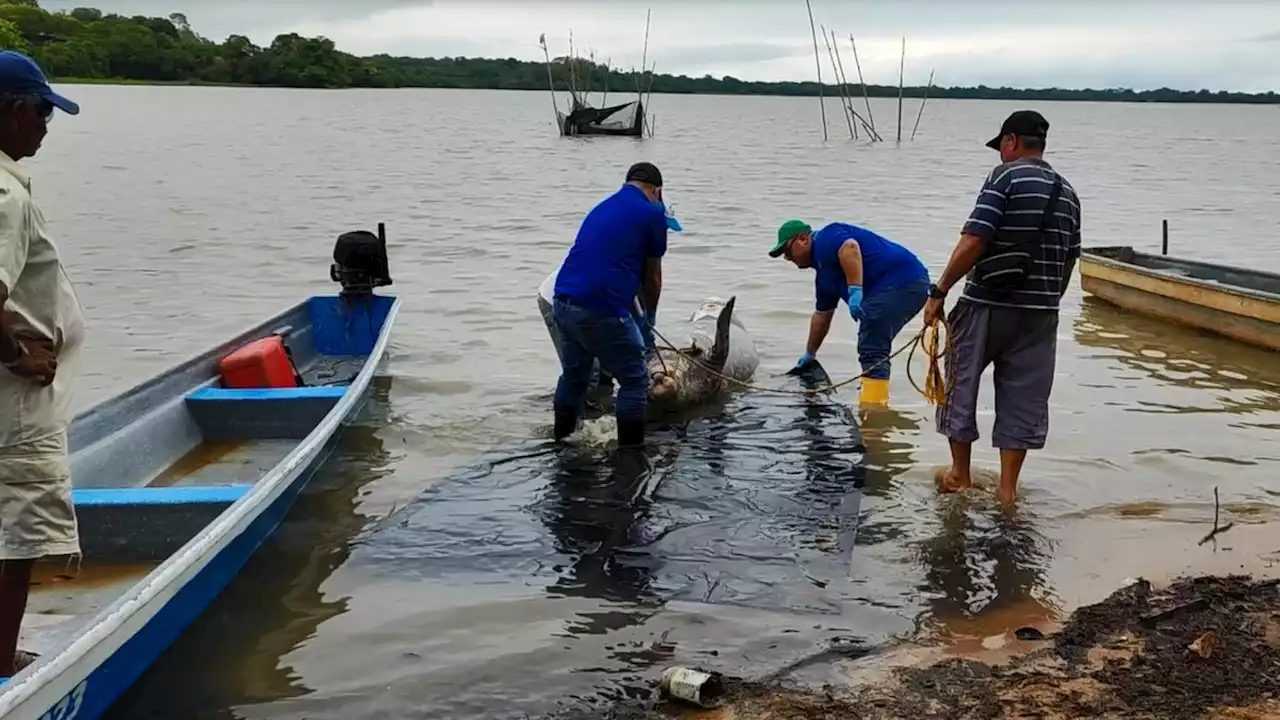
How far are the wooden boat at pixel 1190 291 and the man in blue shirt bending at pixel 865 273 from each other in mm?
4780

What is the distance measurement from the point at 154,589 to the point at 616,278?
3513 mm

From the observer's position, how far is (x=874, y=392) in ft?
30.6

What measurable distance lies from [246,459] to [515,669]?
3.28 metres

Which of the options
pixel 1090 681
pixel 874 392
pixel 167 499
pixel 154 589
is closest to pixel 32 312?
pixel 154 589

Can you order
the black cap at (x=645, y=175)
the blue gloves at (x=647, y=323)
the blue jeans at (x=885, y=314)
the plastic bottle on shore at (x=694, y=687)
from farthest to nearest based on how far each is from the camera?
the blue jeans at (x=885, y=314)
the blue gloves at (x=647, y=323)
the black cap at (x=645, y=175)
the plastic bottle on shore at (x=694, y=687)

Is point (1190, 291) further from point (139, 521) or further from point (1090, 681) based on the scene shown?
point (139, 521)

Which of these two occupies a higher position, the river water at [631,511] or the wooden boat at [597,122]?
the wooden boat at [597,122]

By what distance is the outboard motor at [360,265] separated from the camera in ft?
33.6

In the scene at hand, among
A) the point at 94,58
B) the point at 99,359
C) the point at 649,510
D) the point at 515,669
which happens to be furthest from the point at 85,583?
the point at 94,58

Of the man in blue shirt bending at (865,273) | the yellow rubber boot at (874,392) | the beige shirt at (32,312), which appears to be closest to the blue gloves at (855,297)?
the man in blue shirt bending at (865,273)

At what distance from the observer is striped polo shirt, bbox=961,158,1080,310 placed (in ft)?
19.9

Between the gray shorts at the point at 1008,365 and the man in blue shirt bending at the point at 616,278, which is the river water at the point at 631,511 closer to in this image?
the gray shorts at the point at 1008,365

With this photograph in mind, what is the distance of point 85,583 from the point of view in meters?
5.23

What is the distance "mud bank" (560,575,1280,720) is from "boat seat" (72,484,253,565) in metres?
2.25
